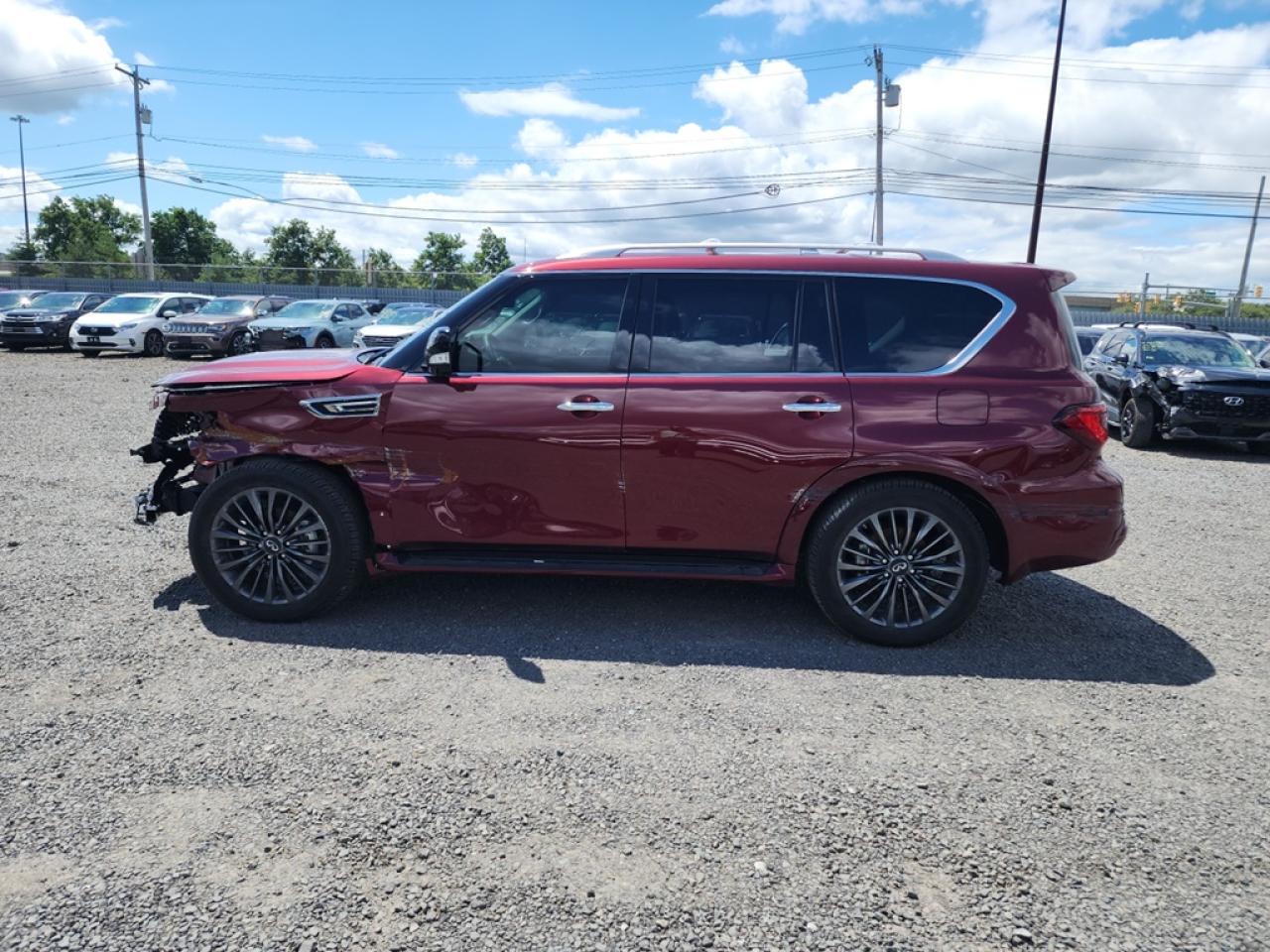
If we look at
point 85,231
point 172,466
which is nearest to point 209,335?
point 172,466

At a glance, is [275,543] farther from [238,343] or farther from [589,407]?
[238,343]

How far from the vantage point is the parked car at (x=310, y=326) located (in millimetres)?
19484

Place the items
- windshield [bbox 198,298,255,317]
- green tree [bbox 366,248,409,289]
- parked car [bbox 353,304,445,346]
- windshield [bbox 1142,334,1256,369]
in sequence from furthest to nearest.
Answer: green tree [bbox 366,248,409,289], windshield [bbox 198,298,255,317], parked car [bbox 353,304,445,346], windshield [bbox 1142,334,1256,369]

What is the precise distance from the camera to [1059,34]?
2423cm

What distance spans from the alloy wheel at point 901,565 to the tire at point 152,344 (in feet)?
73.2

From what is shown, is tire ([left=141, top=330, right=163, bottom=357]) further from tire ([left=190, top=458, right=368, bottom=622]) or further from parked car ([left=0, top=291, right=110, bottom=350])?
tire ([left=190, top=458, right=368, bottom=622])

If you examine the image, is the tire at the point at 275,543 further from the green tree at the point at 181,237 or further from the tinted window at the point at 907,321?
the green tree at the point at 181,237

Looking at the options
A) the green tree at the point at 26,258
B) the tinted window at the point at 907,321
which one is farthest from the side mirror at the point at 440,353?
the green tree at the point at 26,258

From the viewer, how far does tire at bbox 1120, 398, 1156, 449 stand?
11438mm

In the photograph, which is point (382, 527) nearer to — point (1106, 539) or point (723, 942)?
point (723, 942)

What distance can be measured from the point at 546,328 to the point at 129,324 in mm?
21051

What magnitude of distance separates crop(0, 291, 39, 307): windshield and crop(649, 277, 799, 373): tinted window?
27.4 meters

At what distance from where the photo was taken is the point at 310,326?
19859 millimetres

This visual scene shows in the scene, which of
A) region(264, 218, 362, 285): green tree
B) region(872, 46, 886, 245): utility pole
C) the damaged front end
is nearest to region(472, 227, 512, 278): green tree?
region(264, 218, 362, 285): green tree
